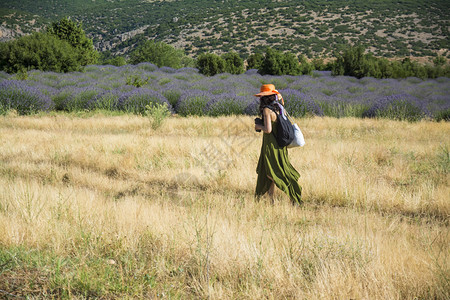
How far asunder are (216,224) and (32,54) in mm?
23058

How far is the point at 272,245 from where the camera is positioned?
3.00m

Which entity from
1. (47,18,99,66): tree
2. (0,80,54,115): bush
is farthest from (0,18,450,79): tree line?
(0,80,54,115): bush

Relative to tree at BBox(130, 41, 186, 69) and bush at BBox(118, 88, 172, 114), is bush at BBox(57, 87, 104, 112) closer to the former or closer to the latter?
bush at BBox(118, 88, 172, 114)

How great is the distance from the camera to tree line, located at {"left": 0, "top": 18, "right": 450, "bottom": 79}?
22.5 meters

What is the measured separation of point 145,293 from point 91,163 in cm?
454

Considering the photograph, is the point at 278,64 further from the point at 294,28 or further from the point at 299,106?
the point at 294,28

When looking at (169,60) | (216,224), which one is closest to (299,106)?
(216,224)

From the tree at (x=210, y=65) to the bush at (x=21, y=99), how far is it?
15256 millimetres

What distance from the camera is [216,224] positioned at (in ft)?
11.5

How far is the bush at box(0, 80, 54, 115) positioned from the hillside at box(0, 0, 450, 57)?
49.1 meters

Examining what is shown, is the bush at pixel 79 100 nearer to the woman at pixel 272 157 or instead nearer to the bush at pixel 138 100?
the bush at pixel 138 100

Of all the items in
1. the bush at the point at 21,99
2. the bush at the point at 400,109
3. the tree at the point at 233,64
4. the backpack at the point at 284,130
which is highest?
the backpack at the point at 284,130

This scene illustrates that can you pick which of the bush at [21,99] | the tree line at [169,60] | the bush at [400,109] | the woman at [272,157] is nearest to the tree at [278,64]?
the tree line at [169,60]

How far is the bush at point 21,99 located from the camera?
481 inches
